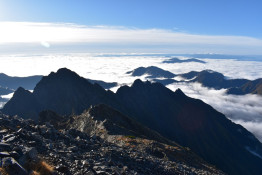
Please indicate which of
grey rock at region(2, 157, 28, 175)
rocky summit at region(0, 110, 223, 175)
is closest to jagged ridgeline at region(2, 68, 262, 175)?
rocky summit at region(0, 110, 223, 175)

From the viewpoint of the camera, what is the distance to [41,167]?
16.5 m

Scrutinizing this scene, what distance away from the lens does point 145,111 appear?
183 metres

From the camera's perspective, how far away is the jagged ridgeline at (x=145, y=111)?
493 feet

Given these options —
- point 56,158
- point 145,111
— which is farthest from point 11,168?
point 145,111

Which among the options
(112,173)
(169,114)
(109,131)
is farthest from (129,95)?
(112,173)

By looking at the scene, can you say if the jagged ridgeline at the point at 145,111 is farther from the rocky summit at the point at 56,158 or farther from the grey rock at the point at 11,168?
the grey rock at the point at 11,168

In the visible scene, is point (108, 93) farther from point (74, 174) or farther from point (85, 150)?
point (74, 174)

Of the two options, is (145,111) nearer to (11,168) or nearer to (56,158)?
(56,158)

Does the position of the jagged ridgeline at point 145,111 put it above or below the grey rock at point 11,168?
below

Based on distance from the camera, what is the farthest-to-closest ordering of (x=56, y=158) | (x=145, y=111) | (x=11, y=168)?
(x=145, y=111) → (x=56, y=158) → (x=11, y=168)

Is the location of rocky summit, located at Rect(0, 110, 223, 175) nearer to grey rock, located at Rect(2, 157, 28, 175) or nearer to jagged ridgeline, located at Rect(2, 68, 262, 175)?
grey rock, located at Rect(2, 157, 28, 175)

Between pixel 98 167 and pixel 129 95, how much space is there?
16985cm

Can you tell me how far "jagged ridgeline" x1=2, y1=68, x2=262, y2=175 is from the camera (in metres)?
150

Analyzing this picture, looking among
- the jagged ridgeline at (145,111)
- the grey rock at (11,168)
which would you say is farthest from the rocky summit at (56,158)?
the jagged ridgeline at (145,111)
